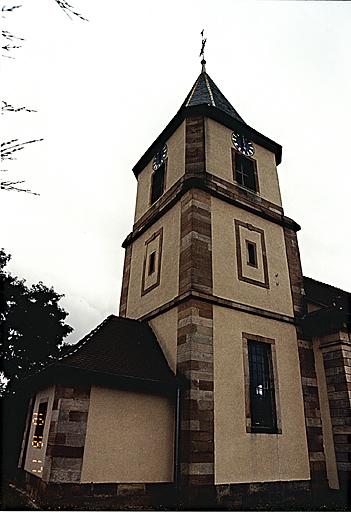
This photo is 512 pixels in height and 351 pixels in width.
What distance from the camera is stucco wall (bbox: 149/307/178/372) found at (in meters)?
11.6

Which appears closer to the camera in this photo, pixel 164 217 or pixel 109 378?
pixel 109 378

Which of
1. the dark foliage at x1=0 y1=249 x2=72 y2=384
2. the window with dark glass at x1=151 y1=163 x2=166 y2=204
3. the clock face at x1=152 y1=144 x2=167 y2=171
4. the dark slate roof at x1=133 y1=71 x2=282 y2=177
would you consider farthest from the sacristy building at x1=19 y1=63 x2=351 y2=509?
the dark foliage at x1=0 y1=249 x2=72 y2=384

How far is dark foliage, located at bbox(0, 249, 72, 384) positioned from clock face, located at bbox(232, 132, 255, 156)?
13.9 meters

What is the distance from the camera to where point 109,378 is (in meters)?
9.91

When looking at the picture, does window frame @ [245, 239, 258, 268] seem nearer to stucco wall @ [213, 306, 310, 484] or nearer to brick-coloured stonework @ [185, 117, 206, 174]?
stucco wall @ [213, 306, 310, 484]

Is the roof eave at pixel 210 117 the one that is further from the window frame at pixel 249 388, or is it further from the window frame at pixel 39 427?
the window frame at pixel 39 427

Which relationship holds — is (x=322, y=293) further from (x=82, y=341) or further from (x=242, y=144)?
(x=82, y=341)

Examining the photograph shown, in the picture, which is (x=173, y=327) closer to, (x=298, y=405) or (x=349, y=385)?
(x=298, y=405)

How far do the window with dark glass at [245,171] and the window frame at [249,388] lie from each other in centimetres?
661

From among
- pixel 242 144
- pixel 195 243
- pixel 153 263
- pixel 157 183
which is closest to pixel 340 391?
pixel 195 243

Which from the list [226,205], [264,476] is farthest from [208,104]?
[264,476]

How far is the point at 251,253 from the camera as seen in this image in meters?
14.3

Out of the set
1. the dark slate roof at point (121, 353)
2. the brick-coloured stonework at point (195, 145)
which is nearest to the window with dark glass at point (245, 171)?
the brick-coloured stonework at point (195, 145)

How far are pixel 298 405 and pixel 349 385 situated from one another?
1.68m
